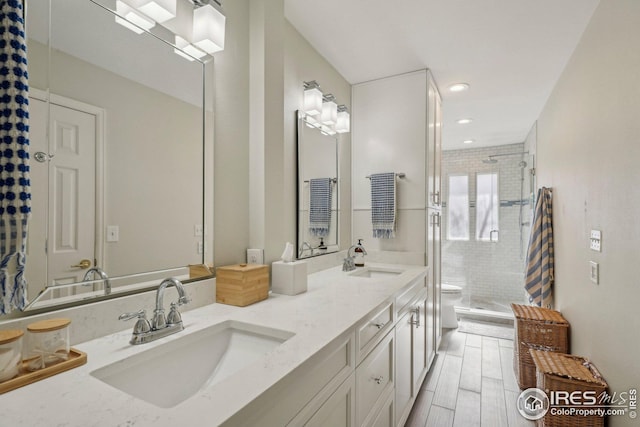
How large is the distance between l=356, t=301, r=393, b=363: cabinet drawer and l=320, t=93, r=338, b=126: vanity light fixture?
1474 mm

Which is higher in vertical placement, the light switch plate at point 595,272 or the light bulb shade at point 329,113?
the light bulb shade at point 329,113

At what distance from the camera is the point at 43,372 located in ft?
2.48

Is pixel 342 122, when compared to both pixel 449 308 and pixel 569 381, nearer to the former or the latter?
pixel 569 381

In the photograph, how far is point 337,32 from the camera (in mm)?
2131

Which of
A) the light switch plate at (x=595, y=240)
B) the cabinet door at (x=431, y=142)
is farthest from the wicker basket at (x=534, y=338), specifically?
the cabinet door at (x=431, y=142)

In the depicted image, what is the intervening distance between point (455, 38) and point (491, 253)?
395 centimetres

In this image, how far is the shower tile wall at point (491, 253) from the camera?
4945 millimetres

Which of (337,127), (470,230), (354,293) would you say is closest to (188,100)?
(354,293)

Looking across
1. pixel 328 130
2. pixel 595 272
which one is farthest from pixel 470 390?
pixel 328 130

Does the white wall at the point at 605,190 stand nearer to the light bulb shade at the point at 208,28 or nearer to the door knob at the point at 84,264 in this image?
the light bulb shade at the point at 208,28

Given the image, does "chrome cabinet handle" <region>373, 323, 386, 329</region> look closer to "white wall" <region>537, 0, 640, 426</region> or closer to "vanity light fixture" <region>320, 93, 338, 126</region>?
"white wall" <region>537, 0, 640, 426</region>

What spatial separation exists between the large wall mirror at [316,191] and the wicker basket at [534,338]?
161 cm

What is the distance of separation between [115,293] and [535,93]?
378cm

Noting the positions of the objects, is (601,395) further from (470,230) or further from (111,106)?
(470,230)
